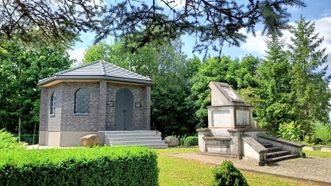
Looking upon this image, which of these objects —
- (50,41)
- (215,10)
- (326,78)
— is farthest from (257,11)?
(326,78)

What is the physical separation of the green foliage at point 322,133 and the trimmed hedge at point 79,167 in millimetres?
20197

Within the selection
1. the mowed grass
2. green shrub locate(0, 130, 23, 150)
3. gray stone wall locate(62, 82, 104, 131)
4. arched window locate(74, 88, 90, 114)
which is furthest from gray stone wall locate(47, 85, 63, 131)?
the mowed grass

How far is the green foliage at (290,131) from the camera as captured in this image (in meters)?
21.8

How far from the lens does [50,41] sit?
18.0ft

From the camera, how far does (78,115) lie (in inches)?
754

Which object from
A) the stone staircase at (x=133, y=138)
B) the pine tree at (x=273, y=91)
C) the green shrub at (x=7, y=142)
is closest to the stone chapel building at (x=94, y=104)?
the stone staircase at (x=133, y=138)

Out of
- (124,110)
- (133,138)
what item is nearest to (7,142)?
(133,138)

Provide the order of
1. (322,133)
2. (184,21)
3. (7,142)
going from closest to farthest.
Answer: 1. (184,21)
2. (7,142)
3. (322,133)

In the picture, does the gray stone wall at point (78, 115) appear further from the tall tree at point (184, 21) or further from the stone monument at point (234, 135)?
the tall tree at point (184, 21)

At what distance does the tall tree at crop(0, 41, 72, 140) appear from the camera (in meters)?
27.0

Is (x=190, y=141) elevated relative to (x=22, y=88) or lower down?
lower down

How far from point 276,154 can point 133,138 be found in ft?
28.8

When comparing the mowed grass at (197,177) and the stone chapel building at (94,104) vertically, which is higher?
the stone chapel building at (94,104)

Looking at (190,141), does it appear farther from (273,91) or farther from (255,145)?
(255,145)
